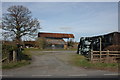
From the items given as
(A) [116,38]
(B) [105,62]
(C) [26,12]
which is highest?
(C) [26,12]

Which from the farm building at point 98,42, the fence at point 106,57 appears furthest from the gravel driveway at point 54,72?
the farm building at point 98,42

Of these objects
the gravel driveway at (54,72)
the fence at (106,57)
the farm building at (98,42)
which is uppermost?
the farm building at (98,42)

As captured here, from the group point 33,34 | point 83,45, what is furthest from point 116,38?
point 33,34

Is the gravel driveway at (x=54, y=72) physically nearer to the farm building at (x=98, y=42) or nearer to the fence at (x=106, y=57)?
the fence at (x=106, y=57)

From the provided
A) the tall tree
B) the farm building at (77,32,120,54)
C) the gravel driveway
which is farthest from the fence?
the tall tree

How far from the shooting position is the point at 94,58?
13359 millimetres

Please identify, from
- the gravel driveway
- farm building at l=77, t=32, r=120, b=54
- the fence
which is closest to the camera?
the gravel driveway

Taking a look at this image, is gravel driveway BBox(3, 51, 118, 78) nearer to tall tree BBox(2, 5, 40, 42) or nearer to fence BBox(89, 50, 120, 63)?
fence BBox(89, 50, 120, 63)

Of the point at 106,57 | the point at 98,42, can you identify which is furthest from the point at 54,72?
the point at 98,42

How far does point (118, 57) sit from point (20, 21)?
22.8m

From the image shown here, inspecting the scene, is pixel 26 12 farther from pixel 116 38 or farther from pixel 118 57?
pixel 118 57

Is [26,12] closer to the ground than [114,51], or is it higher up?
higher up

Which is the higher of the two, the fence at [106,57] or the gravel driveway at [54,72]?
the fence at [106,57]

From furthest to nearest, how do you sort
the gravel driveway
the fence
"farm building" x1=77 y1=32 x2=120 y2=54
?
"farm building" x1=77 y1=32 x2=120 y2=54 < the fence < the gravel driveway
